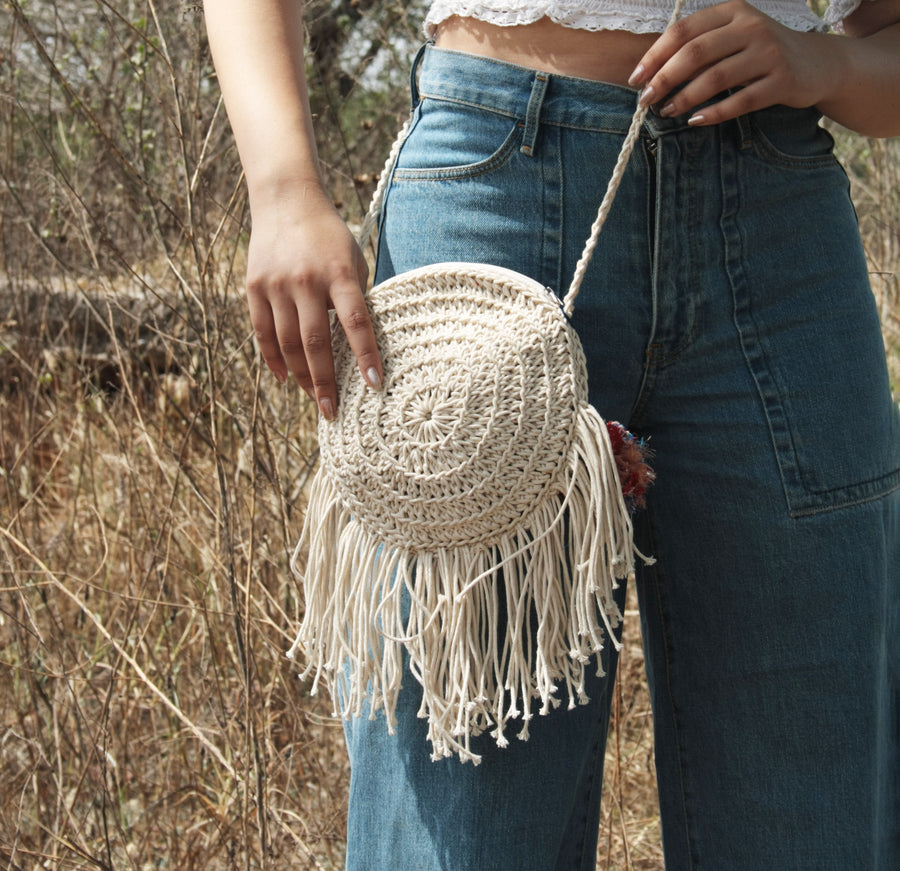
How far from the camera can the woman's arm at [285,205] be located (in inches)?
27.9

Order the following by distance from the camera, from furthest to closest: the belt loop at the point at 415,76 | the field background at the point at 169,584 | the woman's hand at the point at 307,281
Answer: the field background at the point at 169,584 < the belt loop at the point at 415,76 < the woman's hand at the point at 307,281

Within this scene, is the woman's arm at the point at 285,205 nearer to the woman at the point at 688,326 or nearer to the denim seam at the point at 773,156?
the woman at the point at 688,326

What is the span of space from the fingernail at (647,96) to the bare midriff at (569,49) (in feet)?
0.14

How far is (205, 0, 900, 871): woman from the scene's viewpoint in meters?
0.75

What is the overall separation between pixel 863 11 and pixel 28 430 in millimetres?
1981

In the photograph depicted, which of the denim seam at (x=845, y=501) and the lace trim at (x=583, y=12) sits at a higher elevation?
the lace trim at (x=583, y=12)

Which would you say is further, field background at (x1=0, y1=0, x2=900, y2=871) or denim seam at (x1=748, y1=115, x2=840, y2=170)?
field background at (x1=0, y1=0, x2=900, y2=871)

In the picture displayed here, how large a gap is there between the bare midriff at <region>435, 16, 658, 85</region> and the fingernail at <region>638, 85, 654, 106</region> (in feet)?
0.14

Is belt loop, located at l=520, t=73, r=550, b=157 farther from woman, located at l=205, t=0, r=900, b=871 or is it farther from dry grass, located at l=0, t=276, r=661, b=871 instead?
dry grass, located at l=0, t=276, r=661, b=871

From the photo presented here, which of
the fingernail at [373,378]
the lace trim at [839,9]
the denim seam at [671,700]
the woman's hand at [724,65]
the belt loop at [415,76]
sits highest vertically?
the lace trim at [839,9]

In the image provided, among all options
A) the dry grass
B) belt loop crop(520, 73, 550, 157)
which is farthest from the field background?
belt loop crop(520, 73, 550, 157)

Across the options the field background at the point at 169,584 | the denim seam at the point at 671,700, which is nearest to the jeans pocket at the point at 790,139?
the denim seam at the point at 671,700

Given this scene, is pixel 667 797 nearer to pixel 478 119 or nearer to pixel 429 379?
pixel 429 379

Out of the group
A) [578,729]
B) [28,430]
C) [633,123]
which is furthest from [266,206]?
[28,430]
